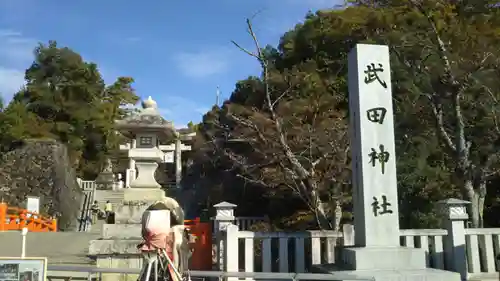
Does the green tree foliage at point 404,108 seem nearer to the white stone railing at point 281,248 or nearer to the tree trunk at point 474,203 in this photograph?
the tree trunk at point 474,203

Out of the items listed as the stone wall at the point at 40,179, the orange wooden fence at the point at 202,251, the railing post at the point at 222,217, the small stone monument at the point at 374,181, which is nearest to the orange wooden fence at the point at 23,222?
the stone wall at the point at 40,179

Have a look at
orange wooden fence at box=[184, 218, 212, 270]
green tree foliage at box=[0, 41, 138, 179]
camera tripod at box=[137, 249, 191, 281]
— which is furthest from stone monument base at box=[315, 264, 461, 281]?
green tree foliage at box=[0, 41, 138, 179]

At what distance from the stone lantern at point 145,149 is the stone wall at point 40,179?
15292 mm

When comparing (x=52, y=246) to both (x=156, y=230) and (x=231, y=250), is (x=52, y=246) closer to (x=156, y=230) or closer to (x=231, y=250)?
(x=231, y=250)

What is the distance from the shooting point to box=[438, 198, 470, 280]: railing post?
712 cm

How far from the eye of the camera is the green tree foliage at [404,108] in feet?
30.3

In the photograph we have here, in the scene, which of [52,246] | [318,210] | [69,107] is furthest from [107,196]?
[318,210]

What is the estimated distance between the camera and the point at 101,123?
26.8 metres

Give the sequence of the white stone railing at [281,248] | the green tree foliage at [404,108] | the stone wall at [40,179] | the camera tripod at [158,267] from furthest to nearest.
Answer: the stone wall at [40,179] → the green tree foliage at [404,108] → the white stone railing at [281,248] → the camera tripod at [158,267]

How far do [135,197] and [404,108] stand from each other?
7.22 meters

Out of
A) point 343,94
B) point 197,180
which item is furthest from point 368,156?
point 197,180

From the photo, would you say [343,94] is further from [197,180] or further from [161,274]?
[197,180]

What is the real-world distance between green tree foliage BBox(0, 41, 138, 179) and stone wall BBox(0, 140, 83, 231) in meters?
2.18

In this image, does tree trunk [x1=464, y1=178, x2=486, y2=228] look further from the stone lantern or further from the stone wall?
the stone wall
